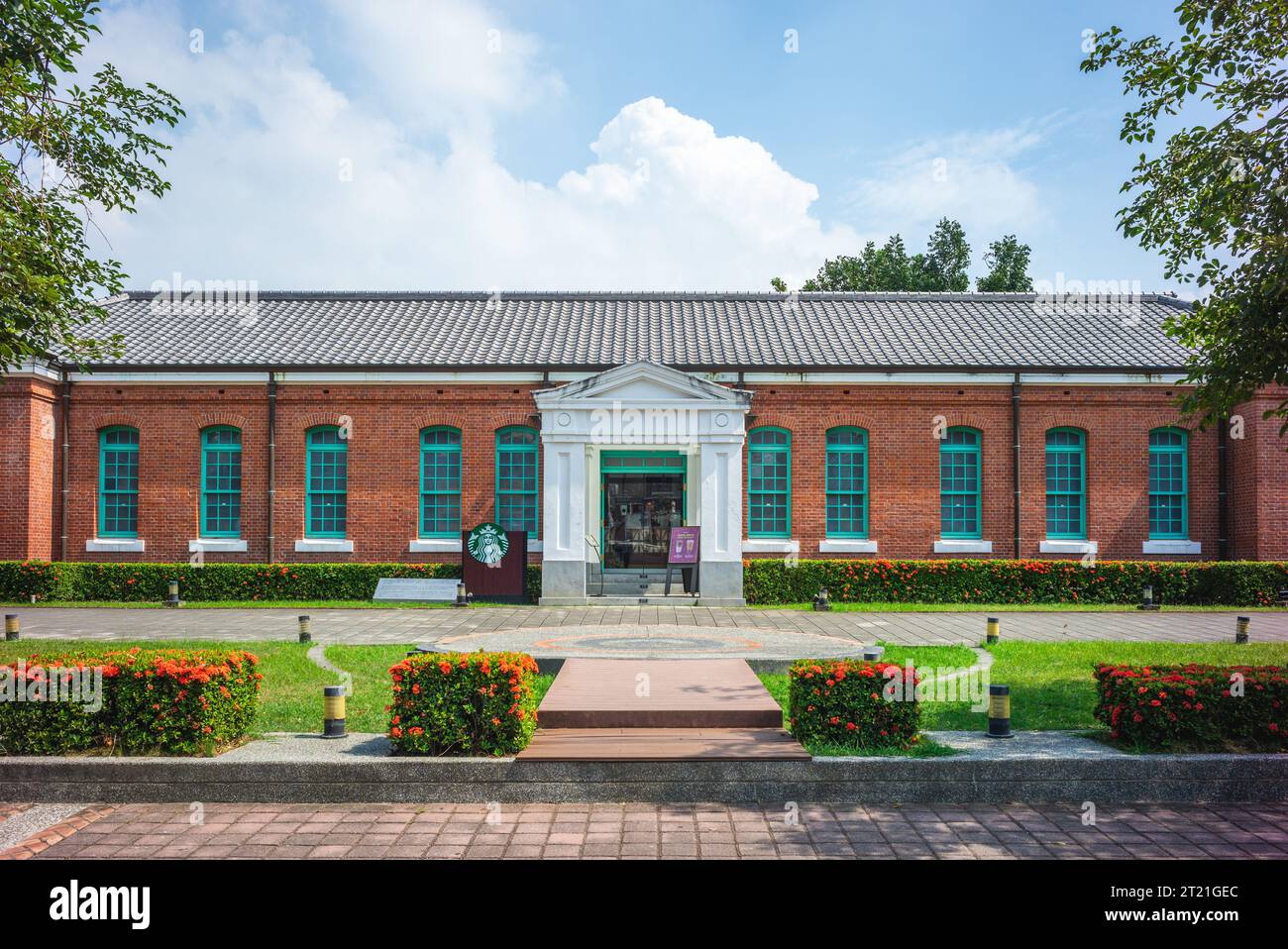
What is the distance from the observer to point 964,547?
829 inches

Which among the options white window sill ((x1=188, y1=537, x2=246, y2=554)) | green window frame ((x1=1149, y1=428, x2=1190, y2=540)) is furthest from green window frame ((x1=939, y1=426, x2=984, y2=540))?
white window sill ((x1=188, y1=537, x2=246, y2=554))

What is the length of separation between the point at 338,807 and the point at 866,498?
16.6 metres

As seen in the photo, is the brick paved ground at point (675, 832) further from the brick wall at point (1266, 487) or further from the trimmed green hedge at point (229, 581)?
the brick wall at point (1266, 487)

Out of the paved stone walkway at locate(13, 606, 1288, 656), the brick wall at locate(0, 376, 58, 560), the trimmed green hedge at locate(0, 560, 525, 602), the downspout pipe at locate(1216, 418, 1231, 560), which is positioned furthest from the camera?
the downspout pipe at locate(1216, 418, 1231, 560)

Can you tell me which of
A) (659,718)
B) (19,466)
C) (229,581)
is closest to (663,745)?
(659,718)

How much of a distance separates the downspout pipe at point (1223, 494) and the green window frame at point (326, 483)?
70.5ft

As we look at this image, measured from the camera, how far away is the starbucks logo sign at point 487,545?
1916 centimetres

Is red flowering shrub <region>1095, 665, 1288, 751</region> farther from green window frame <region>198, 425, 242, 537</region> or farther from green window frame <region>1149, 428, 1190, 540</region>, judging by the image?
green window frame <region>198, 425, 242, 537</region>

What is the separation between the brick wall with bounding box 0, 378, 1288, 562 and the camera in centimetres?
2109

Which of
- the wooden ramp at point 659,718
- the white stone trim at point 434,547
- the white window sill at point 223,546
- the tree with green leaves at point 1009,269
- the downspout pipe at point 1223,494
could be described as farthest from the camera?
the tree with green leaves at point 1009,269

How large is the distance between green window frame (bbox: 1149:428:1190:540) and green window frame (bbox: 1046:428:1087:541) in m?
1.78

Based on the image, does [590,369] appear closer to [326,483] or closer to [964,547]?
[326,483]

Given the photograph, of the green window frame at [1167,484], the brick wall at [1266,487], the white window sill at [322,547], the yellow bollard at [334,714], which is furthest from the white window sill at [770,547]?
the yellow bollard at [334,714]

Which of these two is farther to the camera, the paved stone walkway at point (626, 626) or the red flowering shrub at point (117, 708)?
the paved stone walkway at point (626, 626)
